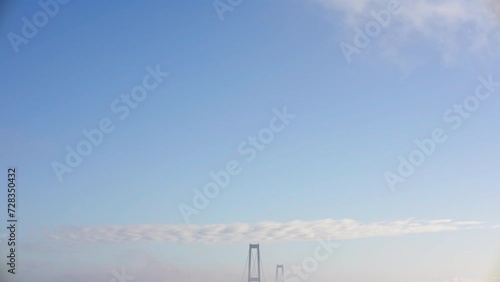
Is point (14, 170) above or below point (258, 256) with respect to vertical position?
below

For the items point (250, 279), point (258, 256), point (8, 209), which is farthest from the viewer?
point (258, 256)

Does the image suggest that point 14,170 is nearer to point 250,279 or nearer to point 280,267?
point 250,279

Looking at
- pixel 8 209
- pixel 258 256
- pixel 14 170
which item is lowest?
pixel 8 209

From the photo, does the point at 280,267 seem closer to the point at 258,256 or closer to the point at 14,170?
the point at 258,256

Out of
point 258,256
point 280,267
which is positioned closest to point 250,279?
point 258,256

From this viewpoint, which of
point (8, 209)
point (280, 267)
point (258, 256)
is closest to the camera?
point (8, 209)

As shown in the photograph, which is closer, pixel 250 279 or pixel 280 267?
pixel 250 279

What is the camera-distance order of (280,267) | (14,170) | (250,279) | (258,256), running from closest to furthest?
(14,170) < (250,279) < (258,256) < (280,267)

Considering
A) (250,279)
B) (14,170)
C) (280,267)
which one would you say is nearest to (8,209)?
(14,170)

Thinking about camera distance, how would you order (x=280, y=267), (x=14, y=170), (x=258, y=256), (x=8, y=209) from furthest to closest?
(x=280, y=267), (x=258, y=256), (x=14, y=170), (x=8, y=209)
